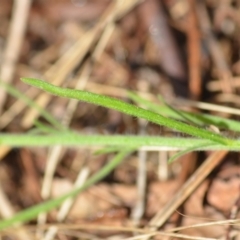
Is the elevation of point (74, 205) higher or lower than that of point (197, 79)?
lower

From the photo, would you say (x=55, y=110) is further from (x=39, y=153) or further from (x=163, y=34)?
(x=163, y=34)

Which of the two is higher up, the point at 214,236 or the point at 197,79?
the point at 197,79

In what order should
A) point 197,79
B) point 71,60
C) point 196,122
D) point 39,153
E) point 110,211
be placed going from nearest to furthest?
point 196,122
point 110,211
point 197,79
point 39,153
point 71,60

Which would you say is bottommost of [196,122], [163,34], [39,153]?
[39,153]

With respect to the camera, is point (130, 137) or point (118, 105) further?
point (130, 137)

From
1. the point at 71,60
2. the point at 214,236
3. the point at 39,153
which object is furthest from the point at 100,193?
the point at 71,60

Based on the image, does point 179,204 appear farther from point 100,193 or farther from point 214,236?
point 100,193

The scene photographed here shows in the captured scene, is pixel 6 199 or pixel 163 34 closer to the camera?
pixel 6 199

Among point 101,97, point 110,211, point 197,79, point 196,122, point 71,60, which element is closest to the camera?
point 101,97

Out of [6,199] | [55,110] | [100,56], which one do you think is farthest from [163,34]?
[6,199]
